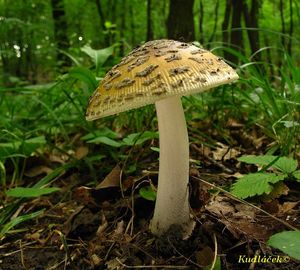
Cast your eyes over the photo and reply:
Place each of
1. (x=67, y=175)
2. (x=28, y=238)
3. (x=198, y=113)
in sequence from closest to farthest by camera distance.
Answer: (x=28, y=238), (x=67, y=175), (x=198, y=113)

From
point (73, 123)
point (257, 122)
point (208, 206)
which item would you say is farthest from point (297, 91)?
point (73, 123)

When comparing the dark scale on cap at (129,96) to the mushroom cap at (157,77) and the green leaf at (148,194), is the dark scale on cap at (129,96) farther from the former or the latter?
the green leaf at (148,194)

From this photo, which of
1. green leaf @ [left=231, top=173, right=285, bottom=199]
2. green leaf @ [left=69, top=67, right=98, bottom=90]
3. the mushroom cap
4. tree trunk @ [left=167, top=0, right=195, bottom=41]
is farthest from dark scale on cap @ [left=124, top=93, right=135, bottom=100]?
tree trunk @ [left=167, top=0, right=195, bottom=41]

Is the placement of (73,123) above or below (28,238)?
above

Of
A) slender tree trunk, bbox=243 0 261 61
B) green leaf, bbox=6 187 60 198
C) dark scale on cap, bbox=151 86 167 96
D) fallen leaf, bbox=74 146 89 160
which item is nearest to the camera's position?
dark scale on cap, bbox=151 86 167 96

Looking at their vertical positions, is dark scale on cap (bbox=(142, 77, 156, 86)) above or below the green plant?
above

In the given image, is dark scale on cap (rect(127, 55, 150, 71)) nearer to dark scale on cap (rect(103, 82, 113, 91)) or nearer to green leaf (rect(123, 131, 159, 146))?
dark scale on cap (rect(103, 82, 113, 91))

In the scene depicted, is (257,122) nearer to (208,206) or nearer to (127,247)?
(208,206)
